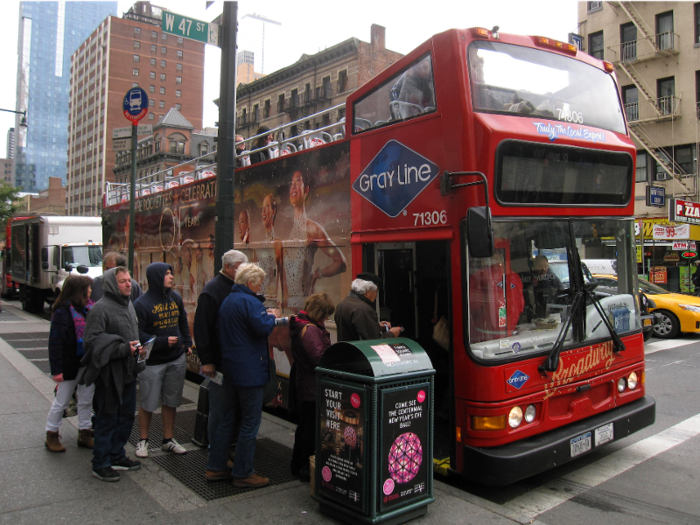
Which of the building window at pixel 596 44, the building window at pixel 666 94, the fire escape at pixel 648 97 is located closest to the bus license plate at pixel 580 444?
the fire escape at pixel 648 97

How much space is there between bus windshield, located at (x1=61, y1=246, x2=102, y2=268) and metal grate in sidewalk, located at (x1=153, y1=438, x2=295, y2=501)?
14.2 metres

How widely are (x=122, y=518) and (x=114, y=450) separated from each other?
3.41 ft

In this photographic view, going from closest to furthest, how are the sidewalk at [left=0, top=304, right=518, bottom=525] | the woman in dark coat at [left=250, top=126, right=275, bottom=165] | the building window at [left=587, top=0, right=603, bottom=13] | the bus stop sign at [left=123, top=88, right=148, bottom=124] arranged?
1. the sidewalk at [left=0, top=304, right=518, bottom=525]
2. the woman in dark coat at [left=250, top=126, right=275, bottom=165]
3. the bus stop sign at [left=123, top=88, right=148, bottom=124]
4. the building window at [left=587, top=0, right=603, bottom=13]

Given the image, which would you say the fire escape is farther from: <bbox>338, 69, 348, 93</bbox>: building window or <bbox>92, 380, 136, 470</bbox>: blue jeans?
<bbox>92, 380, 136, 470</bbox>: blue jeans

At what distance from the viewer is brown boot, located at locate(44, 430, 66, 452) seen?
5.41 m

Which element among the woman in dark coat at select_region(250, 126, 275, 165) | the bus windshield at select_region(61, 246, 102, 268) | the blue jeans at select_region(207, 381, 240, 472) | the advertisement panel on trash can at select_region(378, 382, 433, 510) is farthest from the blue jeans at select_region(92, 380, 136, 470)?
the bus windshield at select_region(61, 246, 102, 268)

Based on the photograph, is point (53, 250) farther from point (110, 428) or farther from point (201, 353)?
point (201, 353)

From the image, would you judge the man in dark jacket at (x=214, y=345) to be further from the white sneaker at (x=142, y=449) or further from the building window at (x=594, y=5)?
the building window at (x=594, y=5)

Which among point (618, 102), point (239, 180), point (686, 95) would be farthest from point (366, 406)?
point (686, 95)

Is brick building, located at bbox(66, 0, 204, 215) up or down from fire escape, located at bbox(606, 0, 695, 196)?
up

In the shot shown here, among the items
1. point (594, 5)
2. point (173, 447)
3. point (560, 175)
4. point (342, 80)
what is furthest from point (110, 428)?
point (342, 80)

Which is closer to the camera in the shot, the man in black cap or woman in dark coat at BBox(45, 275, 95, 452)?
the man in black cap

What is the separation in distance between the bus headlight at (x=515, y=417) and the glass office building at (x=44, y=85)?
7871 inches

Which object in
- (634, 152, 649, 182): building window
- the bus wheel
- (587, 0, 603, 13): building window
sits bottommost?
the bus wheel
